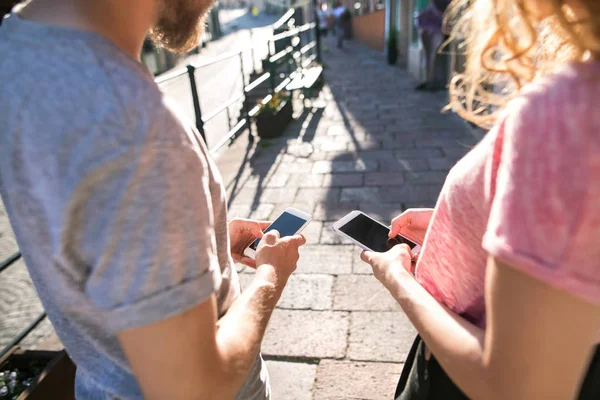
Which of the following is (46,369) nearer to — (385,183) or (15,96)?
(15,96)

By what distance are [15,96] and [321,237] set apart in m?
3.10

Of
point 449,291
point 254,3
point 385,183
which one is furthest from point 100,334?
point 254,3

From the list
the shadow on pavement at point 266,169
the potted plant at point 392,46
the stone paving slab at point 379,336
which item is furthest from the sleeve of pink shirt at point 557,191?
the potted plant at point 392,46

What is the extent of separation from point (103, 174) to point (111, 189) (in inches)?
0.8

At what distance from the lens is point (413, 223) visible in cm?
131

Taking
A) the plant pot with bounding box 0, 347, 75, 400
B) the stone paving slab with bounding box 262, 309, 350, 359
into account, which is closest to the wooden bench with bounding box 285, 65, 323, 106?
the stone paving slab with bounding box 262, 309, 350, 359

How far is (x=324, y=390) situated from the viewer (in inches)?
85.4

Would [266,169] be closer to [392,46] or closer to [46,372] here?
[46,372]

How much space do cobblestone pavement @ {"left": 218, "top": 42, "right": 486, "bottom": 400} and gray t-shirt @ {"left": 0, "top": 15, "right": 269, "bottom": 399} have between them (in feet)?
5.89

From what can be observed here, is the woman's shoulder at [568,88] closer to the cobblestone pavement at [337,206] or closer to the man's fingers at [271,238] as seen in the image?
the man's fingers at [271,238]

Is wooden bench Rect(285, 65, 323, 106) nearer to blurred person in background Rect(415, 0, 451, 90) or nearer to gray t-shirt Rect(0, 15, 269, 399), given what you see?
blurred person in background Rect(415, 0, 451, 90)

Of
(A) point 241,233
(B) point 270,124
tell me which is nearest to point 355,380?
(A) point 241,233

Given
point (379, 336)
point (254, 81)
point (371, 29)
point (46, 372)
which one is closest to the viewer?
point (46, 372)

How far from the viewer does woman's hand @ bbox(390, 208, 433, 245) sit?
1.29 metres
